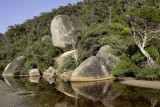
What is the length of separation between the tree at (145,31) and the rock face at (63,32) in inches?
452

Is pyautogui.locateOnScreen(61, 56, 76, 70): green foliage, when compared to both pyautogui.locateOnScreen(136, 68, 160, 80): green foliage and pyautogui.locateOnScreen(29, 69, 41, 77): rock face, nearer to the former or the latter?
pyautogui.locateOnScreen(29, 69, 41, 77): rock face

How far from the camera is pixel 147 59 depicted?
18.6m

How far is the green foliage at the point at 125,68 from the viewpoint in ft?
60.6

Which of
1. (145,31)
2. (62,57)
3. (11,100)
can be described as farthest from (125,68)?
(11,100)

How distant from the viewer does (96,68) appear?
18609 millimetres

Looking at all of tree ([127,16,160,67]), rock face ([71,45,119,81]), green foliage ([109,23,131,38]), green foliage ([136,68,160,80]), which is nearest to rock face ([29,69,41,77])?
rock face ([71,45,119,81])

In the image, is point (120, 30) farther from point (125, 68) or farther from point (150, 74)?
point (150, 74)

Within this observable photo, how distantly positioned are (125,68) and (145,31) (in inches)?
208

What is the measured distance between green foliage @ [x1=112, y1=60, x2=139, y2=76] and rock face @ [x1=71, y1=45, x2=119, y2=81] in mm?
833

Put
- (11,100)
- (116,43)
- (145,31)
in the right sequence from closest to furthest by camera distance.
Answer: (11,100)
(145,31)
(116,43)

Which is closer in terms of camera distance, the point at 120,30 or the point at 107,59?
the point at 107,59

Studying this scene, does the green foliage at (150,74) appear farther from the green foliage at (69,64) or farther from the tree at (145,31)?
the green foliage at (69,64)

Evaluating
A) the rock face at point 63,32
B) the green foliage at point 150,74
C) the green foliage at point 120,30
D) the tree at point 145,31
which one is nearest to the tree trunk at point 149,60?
the tree at point 145,31

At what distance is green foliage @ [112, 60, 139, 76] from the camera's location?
60.6 feet
